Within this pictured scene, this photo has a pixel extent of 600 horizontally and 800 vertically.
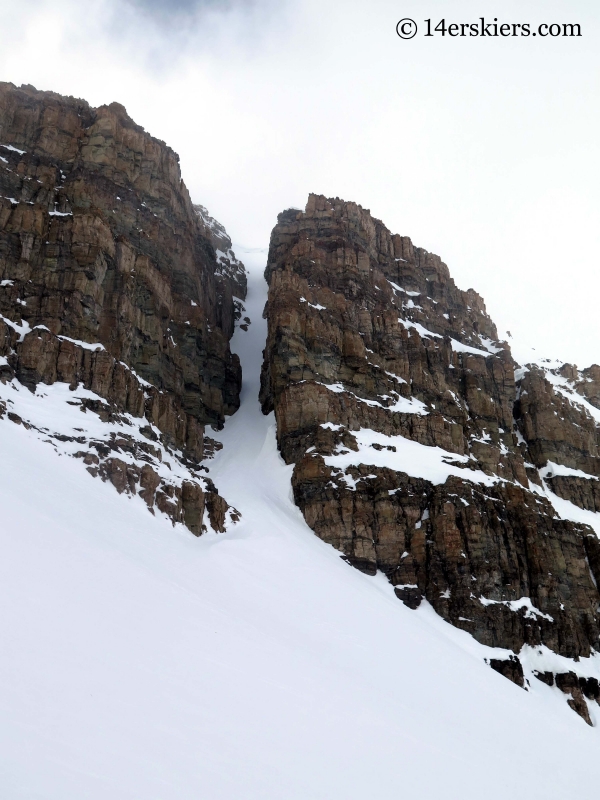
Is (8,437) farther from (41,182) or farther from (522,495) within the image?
(522,495)

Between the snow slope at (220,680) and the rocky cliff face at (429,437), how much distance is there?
742 cm

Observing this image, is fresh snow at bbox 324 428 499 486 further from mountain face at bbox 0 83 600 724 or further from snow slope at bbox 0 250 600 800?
snow slope at bbox 0 250 600 800

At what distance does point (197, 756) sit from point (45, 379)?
43.1m

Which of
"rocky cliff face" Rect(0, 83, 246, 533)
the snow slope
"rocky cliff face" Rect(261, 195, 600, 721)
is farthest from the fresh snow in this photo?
"rocky cliff face" Rect(0, 83, 246, 533)

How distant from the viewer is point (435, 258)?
317ft

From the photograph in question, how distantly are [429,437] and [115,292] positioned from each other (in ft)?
117

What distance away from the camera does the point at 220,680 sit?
61.5 ft

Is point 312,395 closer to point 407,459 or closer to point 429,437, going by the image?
point 407,459

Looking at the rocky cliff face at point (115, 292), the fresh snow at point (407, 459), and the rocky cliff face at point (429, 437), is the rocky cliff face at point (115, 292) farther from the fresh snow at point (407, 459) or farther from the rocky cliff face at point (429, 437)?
the fresh snow at point (407, 459)

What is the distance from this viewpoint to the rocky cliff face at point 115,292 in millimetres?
50969

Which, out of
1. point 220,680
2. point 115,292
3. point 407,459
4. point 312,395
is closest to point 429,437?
point 407,459

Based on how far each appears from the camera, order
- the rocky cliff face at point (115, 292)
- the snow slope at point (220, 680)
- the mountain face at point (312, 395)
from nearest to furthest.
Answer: the snow slope at point (220, 680)
the rocky cliff face at point (115, 292)
the mountain face at point (312, 395)

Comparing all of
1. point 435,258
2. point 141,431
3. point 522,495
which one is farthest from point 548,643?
point 435,258

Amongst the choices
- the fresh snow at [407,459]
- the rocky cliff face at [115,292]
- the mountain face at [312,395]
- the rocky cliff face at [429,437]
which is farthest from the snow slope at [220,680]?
the fresh snow at [407,459]
